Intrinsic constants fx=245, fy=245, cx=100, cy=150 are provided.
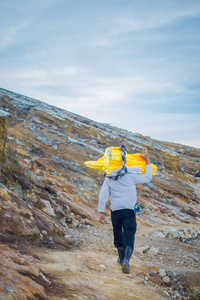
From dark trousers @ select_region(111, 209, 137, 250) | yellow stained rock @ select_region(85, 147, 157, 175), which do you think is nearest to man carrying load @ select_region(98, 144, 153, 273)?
dark trousers @ select_region(111, 209, 137, 250)

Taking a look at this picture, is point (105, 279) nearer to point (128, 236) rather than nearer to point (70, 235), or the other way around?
point (128, 236)

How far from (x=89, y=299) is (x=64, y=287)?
0.43 metres

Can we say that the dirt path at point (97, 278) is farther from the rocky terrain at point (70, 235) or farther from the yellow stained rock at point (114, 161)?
the yellow stained rock at point (114, 161)

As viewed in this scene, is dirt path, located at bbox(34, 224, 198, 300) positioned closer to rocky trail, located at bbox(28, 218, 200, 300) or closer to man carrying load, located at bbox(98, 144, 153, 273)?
rocky trail, located at bbox(28, 218, 200, 300)

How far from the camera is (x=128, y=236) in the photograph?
189 inches

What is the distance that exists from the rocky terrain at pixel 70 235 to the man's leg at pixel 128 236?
8.8 inches

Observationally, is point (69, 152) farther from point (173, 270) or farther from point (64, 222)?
point (173, 270)

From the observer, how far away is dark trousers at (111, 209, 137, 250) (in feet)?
15.8

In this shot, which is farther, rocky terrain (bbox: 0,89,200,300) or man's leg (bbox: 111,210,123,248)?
man's leg (bbox: 111,210,123,248)

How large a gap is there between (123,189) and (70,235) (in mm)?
3623

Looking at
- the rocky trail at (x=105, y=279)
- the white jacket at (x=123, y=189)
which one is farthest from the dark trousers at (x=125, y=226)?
the rocky trail at (x=105, y=279)

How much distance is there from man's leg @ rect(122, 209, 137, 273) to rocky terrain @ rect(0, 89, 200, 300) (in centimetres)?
22

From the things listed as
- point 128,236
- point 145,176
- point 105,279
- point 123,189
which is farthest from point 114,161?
point 105,279

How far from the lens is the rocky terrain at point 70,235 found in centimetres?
354
